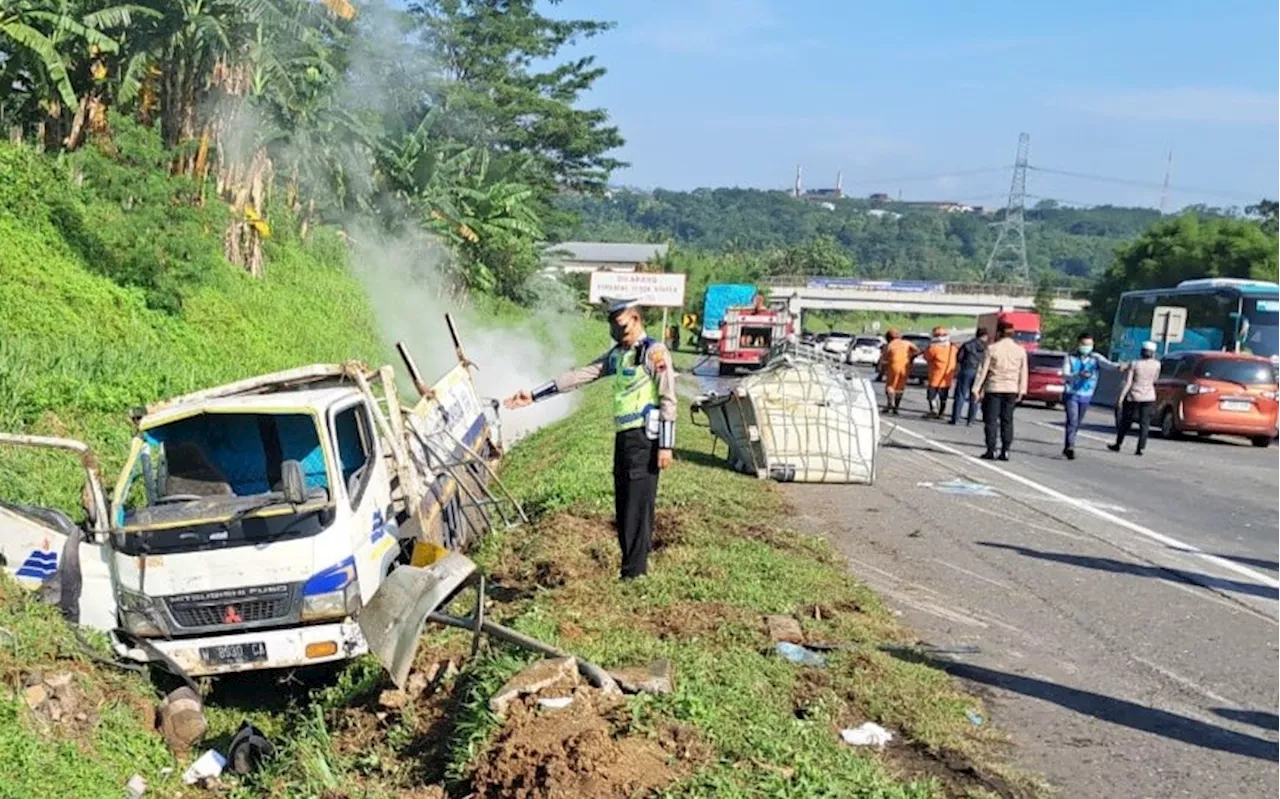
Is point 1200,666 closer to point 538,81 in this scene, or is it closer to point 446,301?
point 446,301

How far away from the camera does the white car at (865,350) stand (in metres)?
50.9

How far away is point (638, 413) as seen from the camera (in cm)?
811

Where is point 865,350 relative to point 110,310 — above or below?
below

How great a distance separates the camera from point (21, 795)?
5895 mm

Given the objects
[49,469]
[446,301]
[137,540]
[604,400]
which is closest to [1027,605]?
[137,540]

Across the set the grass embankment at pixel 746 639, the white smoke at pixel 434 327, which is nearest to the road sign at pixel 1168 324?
the white smoke at pixel 434 327

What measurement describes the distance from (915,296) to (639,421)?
85.6 m

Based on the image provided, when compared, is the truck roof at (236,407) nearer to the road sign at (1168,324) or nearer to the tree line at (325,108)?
the tree line at (325,108)

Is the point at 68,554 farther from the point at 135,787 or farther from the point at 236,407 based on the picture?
the point at 135,787

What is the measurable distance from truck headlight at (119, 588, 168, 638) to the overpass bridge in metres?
80.5

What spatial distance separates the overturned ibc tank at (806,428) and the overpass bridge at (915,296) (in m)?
73.3

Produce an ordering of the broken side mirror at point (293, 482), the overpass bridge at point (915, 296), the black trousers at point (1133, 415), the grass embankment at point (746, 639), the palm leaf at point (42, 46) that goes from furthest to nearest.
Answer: the overpass bridge at point (915, 296)
the black trousers at point (1133, 415)
the palm leaf at point (42, 46)
the broken side mirror at point (293, 482)
the grass embankment at point (746, 639)

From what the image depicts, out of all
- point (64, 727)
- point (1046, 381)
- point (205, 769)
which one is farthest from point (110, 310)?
point (1046, 381)

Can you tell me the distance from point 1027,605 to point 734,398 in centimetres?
630
